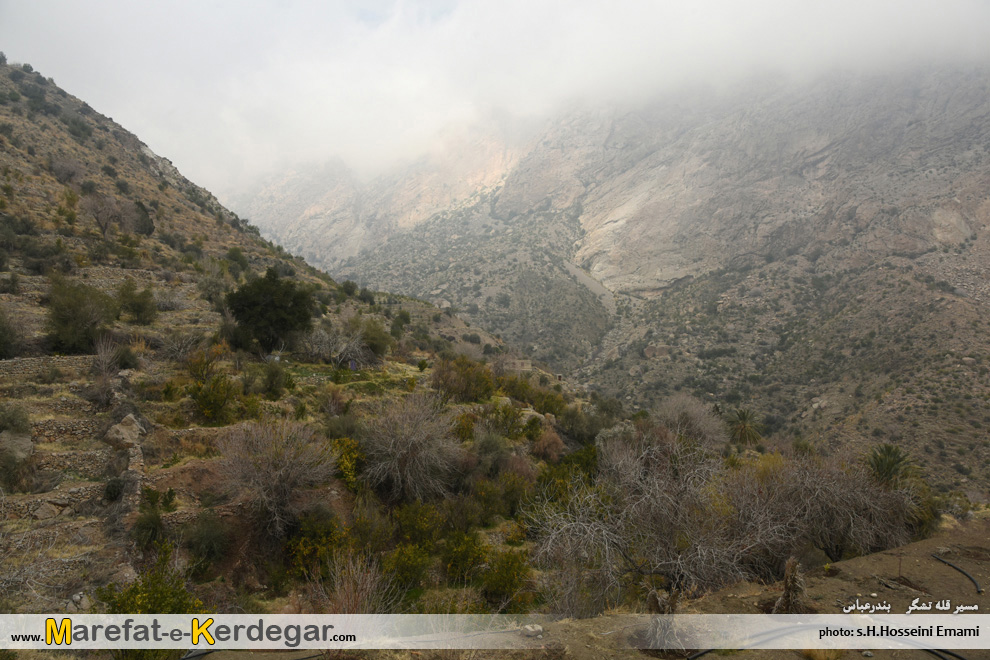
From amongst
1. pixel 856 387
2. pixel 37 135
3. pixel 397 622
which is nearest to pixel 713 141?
pixel 856 387

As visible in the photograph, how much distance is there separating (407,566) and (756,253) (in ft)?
264

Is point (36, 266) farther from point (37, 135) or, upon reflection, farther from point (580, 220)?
point (580, 220)

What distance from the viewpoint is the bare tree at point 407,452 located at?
14.8 meters

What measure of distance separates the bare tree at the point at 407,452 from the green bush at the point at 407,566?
3319 mm

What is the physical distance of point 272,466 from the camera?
11.4m

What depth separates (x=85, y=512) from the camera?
10.1 meters

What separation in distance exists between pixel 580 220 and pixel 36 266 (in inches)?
4100

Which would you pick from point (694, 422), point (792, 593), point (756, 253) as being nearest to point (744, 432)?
point (694, 422)

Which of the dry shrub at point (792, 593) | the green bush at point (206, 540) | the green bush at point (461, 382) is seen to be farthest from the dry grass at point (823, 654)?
the green bush at point (461, 382)

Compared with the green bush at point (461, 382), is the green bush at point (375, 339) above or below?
above

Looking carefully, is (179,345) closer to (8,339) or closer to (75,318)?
(75,318)

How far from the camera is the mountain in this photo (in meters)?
39.6

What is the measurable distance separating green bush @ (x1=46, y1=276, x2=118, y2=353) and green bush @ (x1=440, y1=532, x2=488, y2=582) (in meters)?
14.2

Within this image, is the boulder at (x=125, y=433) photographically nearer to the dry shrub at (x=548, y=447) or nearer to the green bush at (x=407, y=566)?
the green bush at (x=407, y=566)
